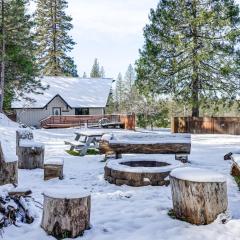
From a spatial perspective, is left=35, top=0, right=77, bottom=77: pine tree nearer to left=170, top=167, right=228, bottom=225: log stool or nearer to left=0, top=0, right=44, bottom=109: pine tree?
left=0, top=0, right=44, bottom=109: pine tree

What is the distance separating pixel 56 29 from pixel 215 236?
4669cm

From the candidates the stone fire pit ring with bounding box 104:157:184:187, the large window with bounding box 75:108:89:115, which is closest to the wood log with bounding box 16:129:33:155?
the stone fire pit ring with bounding box 104:157:184:187

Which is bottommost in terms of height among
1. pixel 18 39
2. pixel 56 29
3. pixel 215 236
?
pixel 215 236

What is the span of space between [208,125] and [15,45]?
16.8 meters

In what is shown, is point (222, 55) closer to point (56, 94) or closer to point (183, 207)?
point (56, 94)

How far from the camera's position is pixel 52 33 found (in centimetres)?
4828

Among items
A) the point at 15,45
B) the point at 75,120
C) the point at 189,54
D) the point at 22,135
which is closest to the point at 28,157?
the point at 22,135

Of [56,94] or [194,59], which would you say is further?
[56,94]

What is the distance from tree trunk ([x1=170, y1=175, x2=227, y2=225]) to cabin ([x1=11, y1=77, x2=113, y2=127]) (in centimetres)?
3297

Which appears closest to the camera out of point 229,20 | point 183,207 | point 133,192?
point 183,207

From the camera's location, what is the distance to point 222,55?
26.4 metres

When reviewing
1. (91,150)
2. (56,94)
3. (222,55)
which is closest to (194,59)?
(222,55)

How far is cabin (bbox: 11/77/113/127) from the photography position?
38469 millimetres

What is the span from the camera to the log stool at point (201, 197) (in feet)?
18.3
